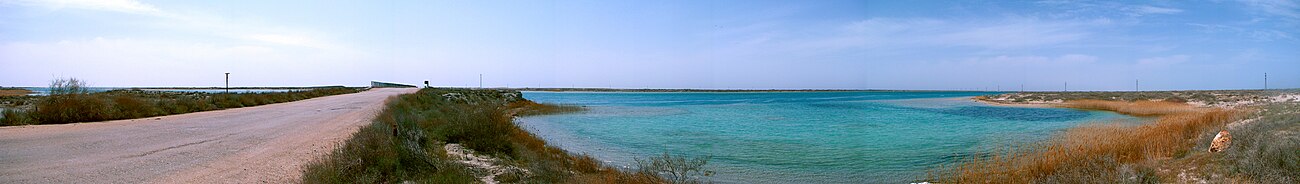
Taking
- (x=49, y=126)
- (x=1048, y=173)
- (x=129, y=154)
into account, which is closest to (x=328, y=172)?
(x=129, y=154)

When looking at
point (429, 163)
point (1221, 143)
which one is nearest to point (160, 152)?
point (429, 163)

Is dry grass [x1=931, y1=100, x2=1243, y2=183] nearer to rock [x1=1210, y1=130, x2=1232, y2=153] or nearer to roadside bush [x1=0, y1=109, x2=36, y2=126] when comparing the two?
rock [x1=1210, y1=130, x2=1232, y2=153]

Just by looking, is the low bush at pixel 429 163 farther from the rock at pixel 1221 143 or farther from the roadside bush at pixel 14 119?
the roadside bush at pixel 14 119

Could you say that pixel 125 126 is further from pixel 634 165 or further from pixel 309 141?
pixel 634 165

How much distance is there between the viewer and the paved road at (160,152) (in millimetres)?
7223

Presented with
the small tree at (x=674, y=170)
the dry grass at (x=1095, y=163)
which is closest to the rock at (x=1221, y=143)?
the dry grass at (x=1095, y=163)

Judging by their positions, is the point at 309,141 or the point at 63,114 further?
the point at 63,114

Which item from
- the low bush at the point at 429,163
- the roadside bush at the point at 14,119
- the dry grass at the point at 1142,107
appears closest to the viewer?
the low bush at the point at 429,163

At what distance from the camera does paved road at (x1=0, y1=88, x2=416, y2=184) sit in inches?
284

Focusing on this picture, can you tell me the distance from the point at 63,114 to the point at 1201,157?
70.0 feet

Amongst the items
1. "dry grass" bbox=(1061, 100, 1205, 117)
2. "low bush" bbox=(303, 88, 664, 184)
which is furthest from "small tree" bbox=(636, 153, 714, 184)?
"dry grass" bbox=(1061, 100, 1205, 117)

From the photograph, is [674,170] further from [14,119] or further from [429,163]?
[14,119]

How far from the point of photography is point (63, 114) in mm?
15234

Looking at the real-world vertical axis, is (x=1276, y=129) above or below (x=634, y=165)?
above
